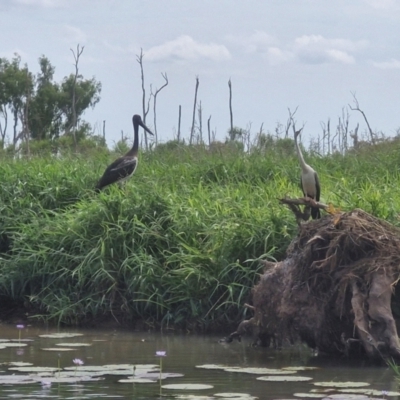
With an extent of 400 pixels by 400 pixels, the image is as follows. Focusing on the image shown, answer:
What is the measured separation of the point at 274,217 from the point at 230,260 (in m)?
0.56

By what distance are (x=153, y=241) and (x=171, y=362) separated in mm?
2308

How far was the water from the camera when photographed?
5560mm

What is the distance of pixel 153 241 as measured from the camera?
29.2 ft

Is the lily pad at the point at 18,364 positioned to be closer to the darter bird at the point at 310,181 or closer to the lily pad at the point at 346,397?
the lily pad at the point at 346,397

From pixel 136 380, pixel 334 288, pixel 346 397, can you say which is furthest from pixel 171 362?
pixel 346 397

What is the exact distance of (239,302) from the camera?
314 inches

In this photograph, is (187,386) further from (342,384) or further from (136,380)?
(342,384)

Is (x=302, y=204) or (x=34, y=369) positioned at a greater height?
(x=302, y=204)

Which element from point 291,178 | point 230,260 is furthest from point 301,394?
point 291,178

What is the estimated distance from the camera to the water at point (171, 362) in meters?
5.56

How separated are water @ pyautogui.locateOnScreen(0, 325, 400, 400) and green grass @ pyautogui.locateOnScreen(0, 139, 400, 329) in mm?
307

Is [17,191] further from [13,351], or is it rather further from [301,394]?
[301,394]

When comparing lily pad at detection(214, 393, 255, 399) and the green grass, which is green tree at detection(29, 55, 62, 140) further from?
lily pad at detection(214, 393, 255, 399)

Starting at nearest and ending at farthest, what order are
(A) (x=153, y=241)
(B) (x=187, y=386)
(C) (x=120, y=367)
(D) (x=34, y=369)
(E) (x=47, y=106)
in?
1. (B) (x=187, y=386)
2. (D) (x=34, y=369)
3. (C) (x=120, y=367)
4. (A) (x=153, y=241)
5. (E) (x=47, y=106)
